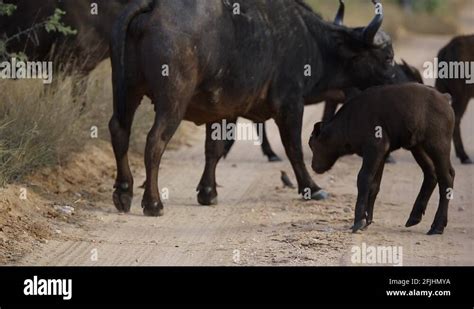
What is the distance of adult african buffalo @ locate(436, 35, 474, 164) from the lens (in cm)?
1520

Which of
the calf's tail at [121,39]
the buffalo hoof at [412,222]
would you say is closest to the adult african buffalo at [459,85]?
the buffalo hoof at [412,222]

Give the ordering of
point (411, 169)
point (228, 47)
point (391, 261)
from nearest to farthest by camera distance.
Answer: point (391, 261), point (228, 47), point (411, 169)

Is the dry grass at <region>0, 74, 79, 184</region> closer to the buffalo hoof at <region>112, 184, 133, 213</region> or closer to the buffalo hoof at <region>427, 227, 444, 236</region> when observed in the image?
the buffalo hoof at <region>112, 184, 133, 213</region>

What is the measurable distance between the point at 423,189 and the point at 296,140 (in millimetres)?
1971

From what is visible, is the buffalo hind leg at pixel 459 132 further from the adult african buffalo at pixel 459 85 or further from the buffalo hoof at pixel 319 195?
the buffalo hoof at pixel 319 195

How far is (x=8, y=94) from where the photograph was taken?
41.7 feet

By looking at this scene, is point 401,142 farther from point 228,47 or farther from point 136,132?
point 136,132

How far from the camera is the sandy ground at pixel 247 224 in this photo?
9828mm

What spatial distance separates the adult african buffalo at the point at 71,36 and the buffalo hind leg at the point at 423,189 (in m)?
4.31

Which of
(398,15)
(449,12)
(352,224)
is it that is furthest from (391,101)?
(449,12)

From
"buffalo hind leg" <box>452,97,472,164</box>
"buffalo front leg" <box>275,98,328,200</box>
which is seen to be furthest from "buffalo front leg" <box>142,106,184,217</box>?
"buffalo hind leg" <box>452,97,472,164</box>

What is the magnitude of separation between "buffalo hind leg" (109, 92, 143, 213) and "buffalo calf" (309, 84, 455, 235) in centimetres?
208

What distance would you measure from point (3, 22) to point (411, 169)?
5.27m

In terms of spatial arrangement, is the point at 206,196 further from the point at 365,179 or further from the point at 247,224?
the point at 365,179
